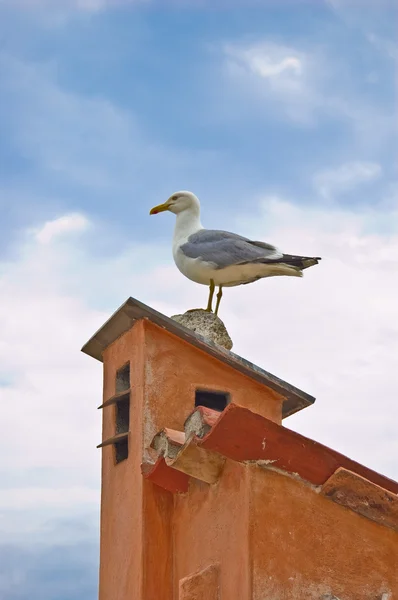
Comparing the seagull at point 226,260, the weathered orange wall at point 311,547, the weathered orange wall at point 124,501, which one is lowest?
the weathered orange wall at point 311,547

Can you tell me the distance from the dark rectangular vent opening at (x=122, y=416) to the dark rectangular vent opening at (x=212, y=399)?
0.77 m

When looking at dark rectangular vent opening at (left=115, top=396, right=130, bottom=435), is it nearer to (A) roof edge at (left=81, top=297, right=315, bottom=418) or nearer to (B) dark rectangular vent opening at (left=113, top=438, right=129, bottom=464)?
(B) dark rectangular vent opening at (left=113, top=438, right=129, bottom=464)

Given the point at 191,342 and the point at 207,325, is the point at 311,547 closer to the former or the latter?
the point at 191,342

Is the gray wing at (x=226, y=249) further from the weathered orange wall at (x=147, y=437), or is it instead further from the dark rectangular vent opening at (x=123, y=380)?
the dark rectangular vent opening at (x=123, y=380)

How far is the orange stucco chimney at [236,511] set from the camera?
7.39m

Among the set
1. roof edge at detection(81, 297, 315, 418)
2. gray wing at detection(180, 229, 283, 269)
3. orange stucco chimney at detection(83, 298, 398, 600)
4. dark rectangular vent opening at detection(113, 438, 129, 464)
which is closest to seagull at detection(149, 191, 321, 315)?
gray wing at detection(180, 229, 283, 269)

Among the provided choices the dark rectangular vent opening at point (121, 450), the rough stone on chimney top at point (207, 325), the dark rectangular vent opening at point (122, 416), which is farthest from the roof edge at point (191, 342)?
the dark rectangular vent opening at point (121, 450)

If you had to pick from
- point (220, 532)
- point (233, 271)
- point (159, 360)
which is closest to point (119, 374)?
point (159, 360)

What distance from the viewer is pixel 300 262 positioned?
1161 cm

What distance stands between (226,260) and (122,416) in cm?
203

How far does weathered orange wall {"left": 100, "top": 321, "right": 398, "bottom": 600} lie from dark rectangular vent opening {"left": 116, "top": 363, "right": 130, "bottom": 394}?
83 mm

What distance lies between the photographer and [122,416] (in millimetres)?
11141

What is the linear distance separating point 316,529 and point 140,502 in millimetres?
2683

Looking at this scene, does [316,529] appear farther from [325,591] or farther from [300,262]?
[300,262]
